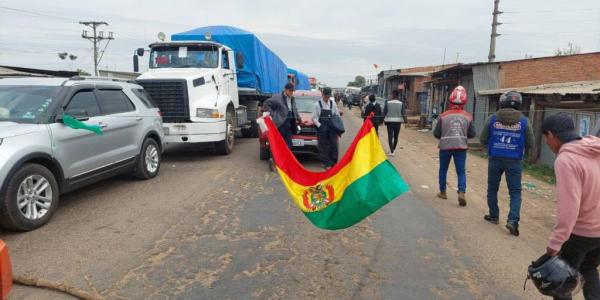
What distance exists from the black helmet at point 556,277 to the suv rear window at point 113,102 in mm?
6375

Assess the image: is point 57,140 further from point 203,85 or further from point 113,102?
point 203,85

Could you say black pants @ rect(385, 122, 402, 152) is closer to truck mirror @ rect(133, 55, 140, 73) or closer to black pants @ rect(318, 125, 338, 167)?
black pants @ rect(318, 125, 338, 167)

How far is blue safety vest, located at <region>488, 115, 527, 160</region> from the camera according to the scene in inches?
226

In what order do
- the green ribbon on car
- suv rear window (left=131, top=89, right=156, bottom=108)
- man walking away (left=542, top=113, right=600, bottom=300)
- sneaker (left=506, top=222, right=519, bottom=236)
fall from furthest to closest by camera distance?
suv rear window (left=131, top=89, right=156, bottom=108) < the green ribbon on car < sneaker (left=506, top=222, right=519, bottom=236) < man walking away (left=542, top=113, right=600, bottom=300)

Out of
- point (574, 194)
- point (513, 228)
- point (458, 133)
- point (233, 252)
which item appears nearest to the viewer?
point (574, 194)

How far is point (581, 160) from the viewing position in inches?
117

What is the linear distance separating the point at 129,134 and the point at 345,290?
515 cm

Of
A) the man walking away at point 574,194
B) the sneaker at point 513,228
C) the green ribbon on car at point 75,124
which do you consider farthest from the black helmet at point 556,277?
the green ribbon on car at point 75,124

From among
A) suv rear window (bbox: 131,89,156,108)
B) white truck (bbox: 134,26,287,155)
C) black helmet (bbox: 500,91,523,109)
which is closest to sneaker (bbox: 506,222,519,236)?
black helmet (bbox: 500,91,523,109)

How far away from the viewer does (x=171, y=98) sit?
33.4 ft

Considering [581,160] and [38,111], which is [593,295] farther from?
[38,111]

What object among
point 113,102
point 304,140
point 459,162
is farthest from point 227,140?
point 459,162

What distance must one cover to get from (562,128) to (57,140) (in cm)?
572

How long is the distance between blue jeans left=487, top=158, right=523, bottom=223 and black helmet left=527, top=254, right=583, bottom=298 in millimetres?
2701
